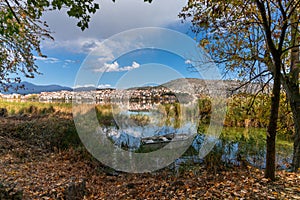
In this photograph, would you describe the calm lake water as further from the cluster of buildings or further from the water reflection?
the cluster of buildings

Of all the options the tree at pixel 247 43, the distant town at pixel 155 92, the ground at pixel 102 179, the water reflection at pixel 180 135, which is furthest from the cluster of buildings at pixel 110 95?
the tree at pixel 247 43

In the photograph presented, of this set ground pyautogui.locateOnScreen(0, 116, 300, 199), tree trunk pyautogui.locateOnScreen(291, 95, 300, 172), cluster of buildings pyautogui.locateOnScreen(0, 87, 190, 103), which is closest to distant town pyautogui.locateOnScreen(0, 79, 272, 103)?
cluster of buildings pyautogui.locateOnScreen(0, 87, 190, 103)

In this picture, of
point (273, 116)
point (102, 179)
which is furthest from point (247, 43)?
point (102, 179)

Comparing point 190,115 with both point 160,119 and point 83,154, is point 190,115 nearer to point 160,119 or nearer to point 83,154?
point 160,119

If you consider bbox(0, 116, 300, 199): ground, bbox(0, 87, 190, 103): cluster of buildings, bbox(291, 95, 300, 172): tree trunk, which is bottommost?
bbox(0, 116, 300, 199): ground

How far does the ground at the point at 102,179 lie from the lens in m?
2.88

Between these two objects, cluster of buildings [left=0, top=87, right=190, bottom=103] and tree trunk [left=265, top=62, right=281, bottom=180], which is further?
cluster of buildings [left=0, top=87, right=190, bottom=103]

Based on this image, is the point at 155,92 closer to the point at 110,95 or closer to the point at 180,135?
the point at 110,95

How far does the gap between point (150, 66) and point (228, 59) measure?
2.59m

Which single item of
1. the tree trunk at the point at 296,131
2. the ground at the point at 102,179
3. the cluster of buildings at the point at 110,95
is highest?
the cluster of buildings at the point at 110,95

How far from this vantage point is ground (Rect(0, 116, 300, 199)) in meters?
2.88

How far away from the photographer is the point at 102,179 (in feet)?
14.8

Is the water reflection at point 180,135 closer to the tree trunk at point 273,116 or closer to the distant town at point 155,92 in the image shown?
the distant town at point 155,92

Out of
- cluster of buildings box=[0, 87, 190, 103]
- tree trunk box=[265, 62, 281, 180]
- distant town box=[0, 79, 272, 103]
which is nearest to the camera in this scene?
tree trunk box=[265, 62, 281, 180]
